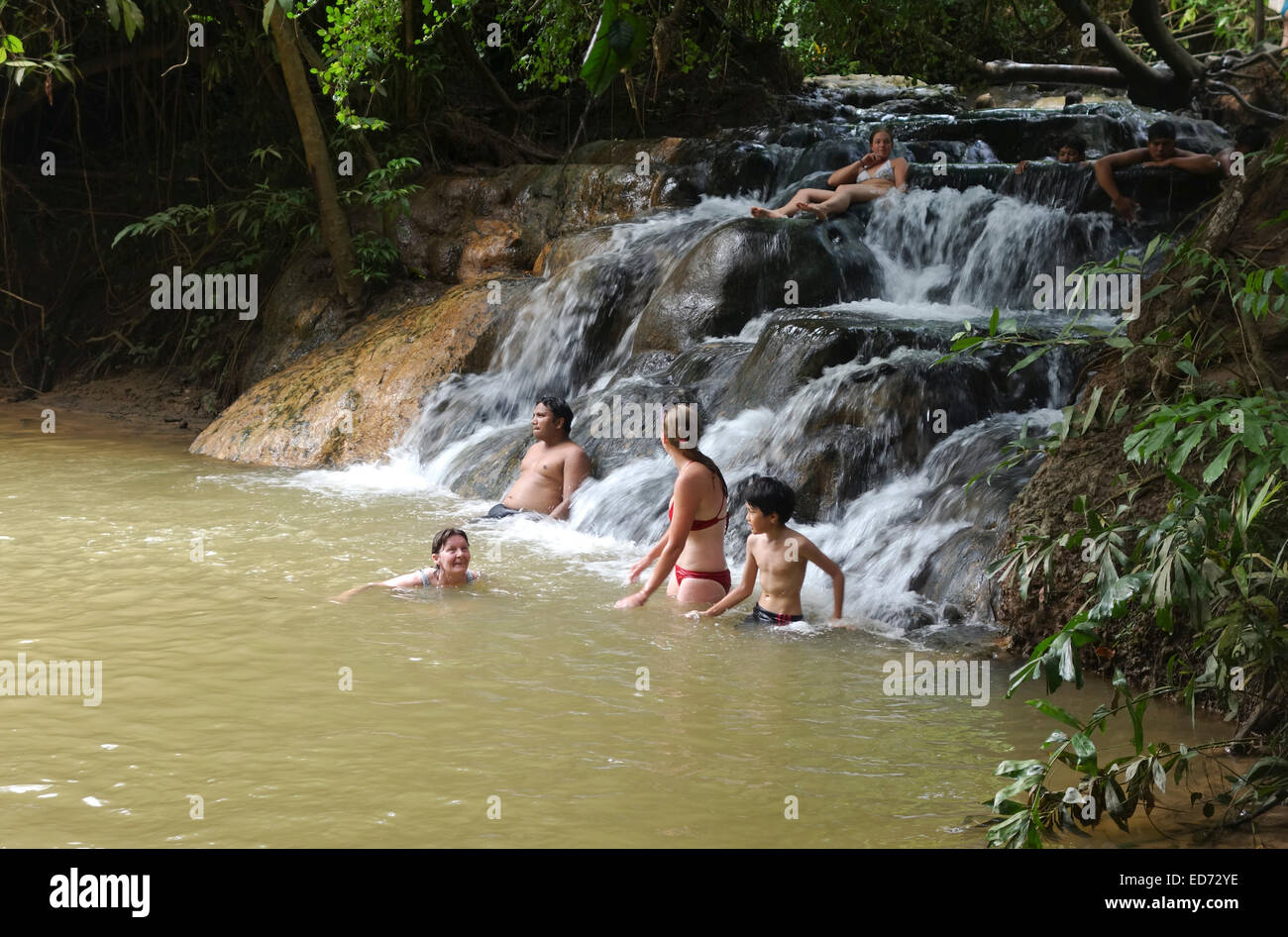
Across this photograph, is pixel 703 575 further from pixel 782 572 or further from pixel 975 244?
pixel 975 244

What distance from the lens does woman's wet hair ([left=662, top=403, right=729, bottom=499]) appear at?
21.6 ft

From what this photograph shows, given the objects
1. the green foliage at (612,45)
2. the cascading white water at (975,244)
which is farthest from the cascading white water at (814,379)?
the green foliage at (612,45)

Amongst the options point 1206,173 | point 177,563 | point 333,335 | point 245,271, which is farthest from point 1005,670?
point 245,271

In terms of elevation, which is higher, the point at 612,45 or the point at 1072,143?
the point at 1072,143

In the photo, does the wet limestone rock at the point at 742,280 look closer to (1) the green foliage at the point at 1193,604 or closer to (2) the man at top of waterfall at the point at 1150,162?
(2) the man at top of waterfall at the point at 1150,162

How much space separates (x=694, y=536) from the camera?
21.6 ft

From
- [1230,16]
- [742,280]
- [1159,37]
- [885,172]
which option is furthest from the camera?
[1230,16]

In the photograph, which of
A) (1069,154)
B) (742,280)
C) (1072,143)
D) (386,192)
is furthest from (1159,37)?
(386,192)

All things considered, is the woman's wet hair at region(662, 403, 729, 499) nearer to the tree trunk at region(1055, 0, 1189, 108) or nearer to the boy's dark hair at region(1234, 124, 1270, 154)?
the tree trunk at region(1055, 0, 1189, 108)

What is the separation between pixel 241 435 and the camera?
11156mm

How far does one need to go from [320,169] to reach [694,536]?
7.33 metres

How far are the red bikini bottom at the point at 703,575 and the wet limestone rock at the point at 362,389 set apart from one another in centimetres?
466

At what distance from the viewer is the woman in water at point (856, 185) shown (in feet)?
36.2

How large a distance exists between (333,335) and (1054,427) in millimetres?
8680
